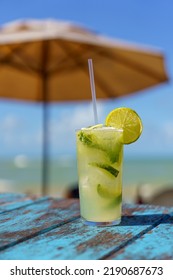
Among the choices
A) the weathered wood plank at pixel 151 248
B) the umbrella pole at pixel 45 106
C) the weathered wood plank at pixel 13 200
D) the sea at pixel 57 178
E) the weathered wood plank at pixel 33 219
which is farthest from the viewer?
the sea at pixel 57 178

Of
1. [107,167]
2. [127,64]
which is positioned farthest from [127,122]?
[127,64]

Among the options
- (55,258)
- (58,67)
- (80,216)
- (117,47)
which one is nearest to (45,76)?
(58,67)

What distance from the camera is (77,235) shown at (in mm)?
1102

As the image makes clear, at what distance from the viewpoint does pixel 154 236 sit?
1097 mm

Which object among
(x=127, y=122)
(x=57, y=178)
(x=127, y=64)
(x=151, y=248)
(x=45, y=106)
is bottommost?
(x=57, y=178)

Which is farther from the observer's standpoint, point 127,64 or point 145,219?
point 127,64

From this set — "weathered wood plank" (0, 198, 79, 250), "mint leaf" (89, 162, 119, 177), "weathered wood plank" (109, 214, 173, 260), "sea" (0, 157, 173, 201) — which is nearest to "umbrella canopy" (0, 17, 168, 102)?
"weathered wood plank" (0, 198, 79, 250)

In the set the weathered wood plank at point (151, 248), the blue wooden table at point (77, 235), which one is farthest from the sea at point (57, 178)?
the weathered wood plank at point (151, 248)

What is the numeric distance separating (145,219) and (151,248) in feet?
1.07

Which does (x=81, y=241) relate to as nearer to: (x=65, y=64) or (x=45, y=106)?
(x=65, y=64)

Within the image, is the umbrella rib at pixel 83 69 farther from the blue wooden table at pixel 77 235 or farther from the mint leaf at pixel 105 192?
the mint leaf at pixel 105 192

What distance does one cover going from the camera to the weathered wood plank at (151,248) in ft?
3.03

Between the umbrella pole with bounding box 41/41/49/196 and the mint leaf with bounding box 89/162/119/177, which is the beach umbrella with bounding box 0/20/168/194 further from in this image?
the mint leaf with bounding box 89/162/119/177

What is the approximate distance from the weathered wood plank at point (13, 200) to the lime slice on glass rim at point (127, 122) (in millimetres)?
491
